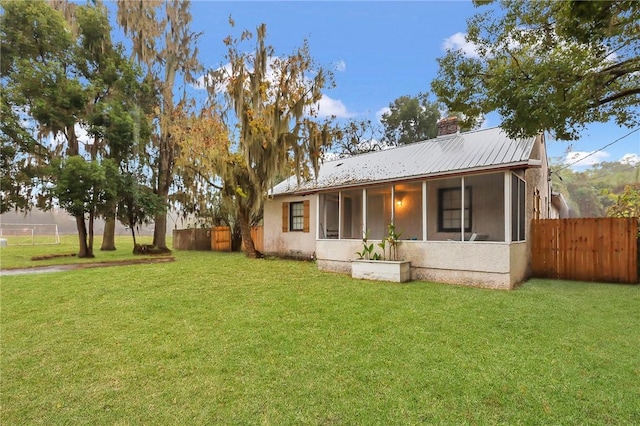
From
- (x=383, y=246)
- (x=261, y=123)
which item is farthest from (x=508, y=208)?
(x=261, y=123)

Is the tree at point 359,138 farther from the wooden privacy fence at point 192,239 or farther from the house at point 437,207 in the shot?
the wooden privacy fence at point 192,239

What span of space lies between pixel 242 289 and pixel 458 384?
489cm

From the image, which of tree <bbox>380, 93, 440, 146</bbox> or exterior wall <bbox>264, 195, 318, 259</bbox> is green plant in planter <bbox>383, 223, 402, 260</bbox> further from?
tree <bbox>380, 93, 440, 146</bbox>

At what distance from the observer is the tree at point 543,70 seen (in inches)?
196

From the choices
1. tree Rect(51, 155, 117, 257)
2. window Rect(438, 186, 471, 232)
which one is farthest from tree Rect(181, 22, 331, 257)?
window Rect(438, 186, 471, 232)

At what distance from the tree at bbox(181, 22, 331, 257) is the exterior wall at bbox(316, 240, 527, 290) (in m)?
5.15

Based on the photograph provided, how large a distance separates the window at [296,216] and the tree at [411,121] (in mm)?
14623

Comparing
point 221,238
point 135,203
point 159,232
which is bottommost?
point 221,238

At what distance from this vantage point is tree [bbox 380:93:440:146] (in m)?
23.8

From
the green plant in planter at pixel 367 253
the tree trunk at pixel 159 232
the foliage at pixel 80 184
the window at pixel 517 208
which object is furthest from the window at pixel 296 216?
the tree trunk at pixel 159 232

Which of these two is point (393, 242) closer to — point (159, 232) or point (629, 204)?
point (629, 204)

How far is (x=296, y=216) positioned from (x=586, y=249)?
30.6 feet

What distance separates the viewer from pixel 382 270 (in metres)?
7.66

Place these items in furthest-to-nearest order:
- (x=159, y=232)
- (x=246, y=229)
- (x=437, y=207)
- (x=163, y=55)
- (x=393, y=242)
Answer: (x=159, y=232) → (x=163, y=55) → (x=246, y=229) → (x=437, y=207) → (x=393, y=242)
